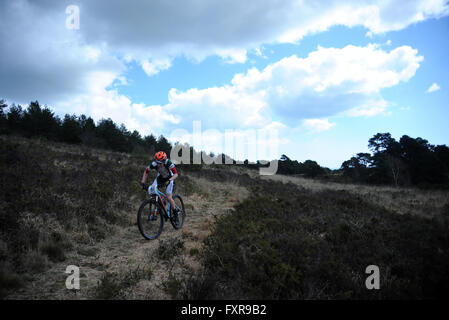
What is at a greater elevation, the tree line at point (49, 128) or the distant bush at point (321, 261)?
the tree line at point (49, 128)

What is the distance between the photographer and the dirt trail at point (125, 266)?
12.4 ft

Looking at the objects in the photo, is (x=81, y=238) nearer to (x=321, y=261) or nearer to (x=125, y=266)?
(x=125, y=266)

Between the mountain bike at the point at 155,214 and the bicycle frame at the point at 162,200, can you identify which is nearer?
the mountain bike at the point at 155,214

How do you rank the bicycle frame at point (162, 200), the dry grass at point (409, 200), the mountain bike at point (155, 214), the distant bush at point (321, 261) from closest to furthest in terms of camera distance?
the distant bush at point (321, 261) → the mountain bike at point (155, 214) → the bicycle frame at point (162, 200) → the dry grass at point (409, 200)

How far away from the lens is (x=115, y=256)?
542cm

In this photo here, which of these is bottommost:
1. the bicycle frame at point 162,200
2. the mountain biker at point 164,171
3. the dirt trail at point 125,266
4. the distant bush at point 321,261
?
the dirt trail at point 125,266

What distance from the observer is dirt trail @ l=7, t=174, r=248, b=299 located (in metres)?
3.77

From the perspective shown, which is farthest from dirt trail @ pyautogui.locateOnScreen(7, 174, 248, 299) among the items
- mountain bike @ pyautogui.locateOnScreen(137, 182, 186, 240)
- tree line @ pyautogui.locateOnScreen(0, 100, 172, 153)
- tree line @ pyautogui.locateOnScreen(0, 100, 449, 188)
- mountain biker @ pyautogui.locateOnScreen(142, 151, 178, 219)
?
tree line @ pyautogui.locateOnScreen(0, 100, 172, 153)

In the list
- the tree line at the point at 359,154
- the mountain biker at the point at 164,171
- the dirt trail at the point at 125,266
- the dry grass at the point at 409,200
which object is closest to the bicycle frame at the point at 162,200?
the mountain biker at the point at 164,171

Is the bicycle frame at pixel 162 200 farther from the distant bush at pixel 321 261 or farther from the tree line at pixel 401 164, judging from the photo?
the tree line at pixel 401 164

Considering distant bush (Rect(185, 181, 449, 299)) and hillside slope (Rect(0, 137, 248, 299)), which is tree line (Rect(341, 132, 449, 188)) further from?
hillside slope (Rect(0, 137, 248, 299))

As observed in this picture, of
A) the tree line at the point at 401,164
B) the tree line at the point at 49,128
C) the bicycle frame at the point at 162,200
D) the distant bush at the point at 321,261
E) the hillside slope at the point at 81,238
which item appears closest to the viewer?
the distant bush at the point at 321,261
